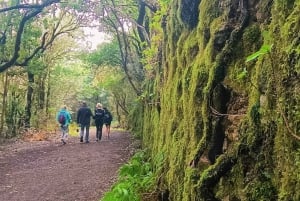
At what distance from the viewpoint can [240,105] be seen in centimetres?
392

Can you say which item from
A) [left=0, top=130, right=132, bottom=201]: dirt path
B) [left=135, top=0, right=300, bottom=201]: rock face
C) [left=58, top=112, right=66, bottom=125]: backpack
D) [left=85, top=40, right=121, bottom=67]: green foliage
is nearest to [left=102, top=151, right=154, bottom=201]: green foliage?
[left=0, top=130, right=132, bottom=201]: dirt path

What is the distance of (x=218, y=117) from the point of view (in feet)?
14.0

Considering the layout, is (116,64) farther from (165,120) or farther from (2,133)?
(165,120)

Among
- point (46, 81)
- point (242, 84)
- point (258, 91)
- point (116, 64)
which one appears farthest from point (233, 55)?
point (46, 81)

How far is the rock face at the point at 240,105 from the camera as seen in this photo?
8.75 ft

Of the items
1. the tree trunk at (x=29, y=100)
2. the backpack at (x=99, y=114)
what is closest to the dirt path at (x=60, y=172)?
the backpack at (x=99, y=114)

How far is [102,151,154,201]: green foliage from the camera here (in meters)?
7.54

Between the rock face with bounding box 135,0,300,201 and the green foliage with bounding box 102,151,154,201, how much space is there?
135cm

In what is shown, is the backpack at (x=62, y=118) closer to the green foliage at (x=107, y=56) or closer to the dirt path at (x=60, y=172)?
the dirt path at (x=60, y=172)

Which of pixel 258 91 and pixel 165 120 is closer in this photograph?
pixel 258 91

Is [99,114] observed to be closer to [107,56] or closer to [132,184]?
[132,184]

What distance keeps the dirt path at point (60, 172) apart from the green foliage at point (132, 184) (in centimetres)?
53

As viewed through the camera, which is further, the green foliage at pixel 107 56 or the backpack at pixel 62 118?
the green foliage at pixel 107 56

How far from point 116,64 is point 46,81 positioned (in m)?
6.42
